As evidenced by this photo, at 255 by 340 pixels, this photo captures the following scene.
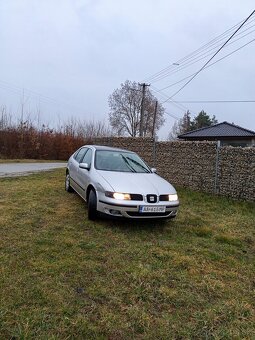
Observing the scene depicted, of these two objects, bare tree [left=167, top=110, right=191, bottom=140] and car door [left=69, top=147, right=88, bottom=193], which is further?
bare tree [left=167, top=110, right=191, bottom=140]

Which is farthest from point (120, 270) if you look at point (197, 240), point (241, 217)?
point (241, 217)

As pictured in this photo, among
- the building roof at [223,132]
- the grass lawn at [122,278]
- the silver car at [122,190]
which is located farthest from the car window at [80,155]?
the building roof at [223,132]

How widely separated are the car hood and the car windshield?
1.07 feet

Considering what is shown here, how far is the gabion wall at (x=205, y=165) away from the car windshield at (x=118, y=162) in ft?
10.8

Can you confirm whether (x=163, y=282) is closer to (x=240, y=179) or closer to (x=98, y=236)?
(x=98, y=236)

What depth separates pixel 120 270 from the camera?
3.65 meters

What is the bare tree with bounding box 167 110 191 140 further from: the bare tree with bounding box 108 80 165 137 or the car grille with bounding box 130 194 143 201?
the car grille with bounding box 130 194 143 201

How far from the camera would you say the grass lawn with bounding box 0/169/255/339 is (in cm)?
260

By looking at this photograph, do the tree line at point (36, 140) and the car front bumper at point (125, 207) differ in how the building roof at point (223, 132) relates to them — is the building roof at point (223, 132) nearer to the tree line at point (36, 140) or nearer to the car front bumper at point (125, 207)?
the tree line at point (36, 140)

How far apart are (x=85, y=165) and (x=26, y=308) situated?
365cm

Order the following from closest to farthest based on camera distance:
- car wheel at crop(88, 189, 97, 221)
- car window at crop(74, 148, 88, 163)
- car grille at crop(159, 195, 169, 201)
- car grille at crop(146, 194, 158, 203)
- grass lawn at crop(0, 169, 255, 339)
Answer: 1. grass lawn at crop(0, 169, 255, 339)
2. car grille at crop(146, 194, 158, 203)
3. car grille at crop(159, 195, 169, 201)
4. car wheel at crop(88, 189, 97, 221)
5. car window at crop(74, 148, 88, 163)

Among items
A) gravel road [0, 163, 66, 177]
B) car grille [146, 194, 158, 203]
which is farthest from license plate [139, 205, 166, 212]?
gravel road [0, 163, 66, 177]

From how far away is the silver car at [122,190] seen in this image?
5.00 metres

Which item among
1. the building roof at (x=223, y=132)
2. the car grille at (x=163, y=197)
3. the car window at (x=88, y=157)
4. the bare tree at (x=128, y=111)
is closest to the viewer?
the car grille at (x=163, y=197)
